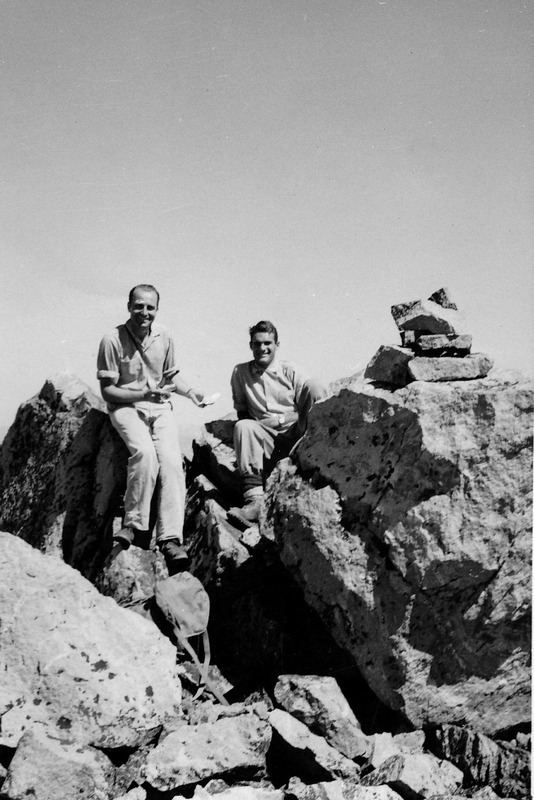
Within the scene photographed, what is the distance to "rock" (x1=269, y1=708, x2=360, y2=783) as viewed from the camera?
5.14m

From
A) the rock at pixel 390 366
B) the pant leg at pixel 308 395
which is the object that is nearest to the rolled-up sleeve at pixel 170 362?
the pant leg at pixel 308 395

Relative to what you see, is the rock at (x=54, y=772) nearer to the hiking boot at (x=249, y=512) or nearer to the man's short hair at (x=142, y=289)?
the hiking boot at (x=249, y=512)

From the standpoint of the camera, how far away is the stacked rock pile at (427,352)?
6.51 m

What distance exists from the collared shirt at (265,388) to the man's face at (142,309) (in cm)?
142

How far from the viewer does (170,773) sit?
194 inches

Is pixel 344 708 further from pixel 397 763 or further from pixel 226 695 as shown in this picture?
pixel 226 695

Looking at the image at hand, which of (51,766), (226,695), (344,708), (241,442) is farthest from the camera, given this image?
(241,442)

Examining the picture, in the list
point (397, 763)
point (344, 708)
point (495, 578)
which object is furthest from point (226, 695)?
point (495, 578)

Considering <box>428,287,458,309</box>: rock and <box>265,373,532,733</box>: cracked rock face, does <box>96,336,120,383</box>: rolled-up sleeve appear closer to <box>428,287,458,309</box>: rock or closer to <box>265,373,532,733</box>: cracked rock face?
<box>265,373,532,733</box>: cracked rock face

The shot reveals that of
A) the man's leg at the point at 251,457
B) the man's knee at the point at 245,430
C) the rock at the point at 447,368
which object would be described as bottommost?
the man's leg at the point at 251,457

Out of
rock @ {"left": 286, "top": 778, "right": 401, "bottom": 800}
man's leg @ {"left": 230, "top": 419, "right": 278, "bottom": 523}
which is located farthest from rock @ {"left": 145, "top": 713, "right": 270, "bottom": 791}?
man's leg @ {"left": 230, "top": 419, "right": 278, "bottom": 523}

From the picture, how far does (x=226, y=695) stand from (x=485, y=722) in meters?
2.49

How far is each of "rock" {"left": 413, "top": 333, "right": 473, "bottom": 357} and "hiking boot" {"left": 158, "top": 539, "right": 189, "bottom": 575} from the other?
11.5ft

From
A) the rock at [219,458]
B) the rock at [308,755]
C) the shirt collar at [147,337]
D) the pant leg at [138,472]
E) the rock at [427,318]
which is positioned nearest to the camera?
the rock at [308,755]
